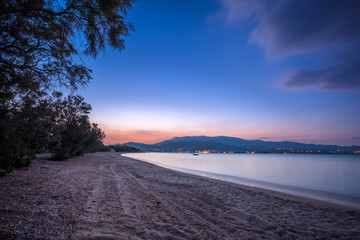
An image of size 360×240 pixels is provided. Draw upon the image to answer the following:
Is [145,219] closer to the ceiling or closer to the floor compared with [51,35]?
closer to the floor

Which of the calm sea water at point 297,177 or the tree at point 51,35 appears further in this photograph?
the calm sea water at point 297,177

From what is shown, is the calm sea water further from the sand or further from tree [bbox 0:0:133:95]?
tree [bbox 0:0:133:95]

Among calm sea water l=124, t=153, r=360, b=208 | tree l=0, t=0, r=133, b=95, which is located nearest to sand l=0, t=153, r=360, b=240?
tree l=0, t=0, r=133, b=95

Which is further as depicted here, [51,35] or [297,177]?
[297,177]

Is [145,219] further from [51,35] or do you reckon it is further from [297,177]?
[297,177]

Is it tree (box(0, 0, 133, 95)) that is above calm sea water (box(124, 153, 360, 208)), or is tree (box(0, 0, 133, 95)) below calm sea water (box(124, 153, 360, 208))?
above

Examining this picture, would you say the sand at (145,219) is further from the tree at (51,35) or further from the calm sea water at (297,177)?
the calm sea water at (297,177)

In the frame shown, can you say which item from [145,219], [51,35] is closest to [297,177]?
[145,219]

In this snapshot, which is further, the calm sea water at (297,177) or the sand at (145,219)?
the calm sea water at (297,177)

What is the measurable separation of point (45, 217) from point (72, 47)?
4308mm

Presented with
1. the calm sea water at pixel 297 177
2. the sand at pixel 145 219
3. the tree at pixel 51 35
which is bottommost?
the calm sea water at pixel 297 177

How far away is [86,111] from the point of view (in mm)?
21672

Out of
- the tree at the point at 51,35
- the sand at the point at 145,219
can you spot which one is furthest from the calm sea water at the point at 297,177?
the tree at the point at 51,35

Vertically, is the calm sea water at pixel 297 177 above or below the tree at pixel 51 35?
below
